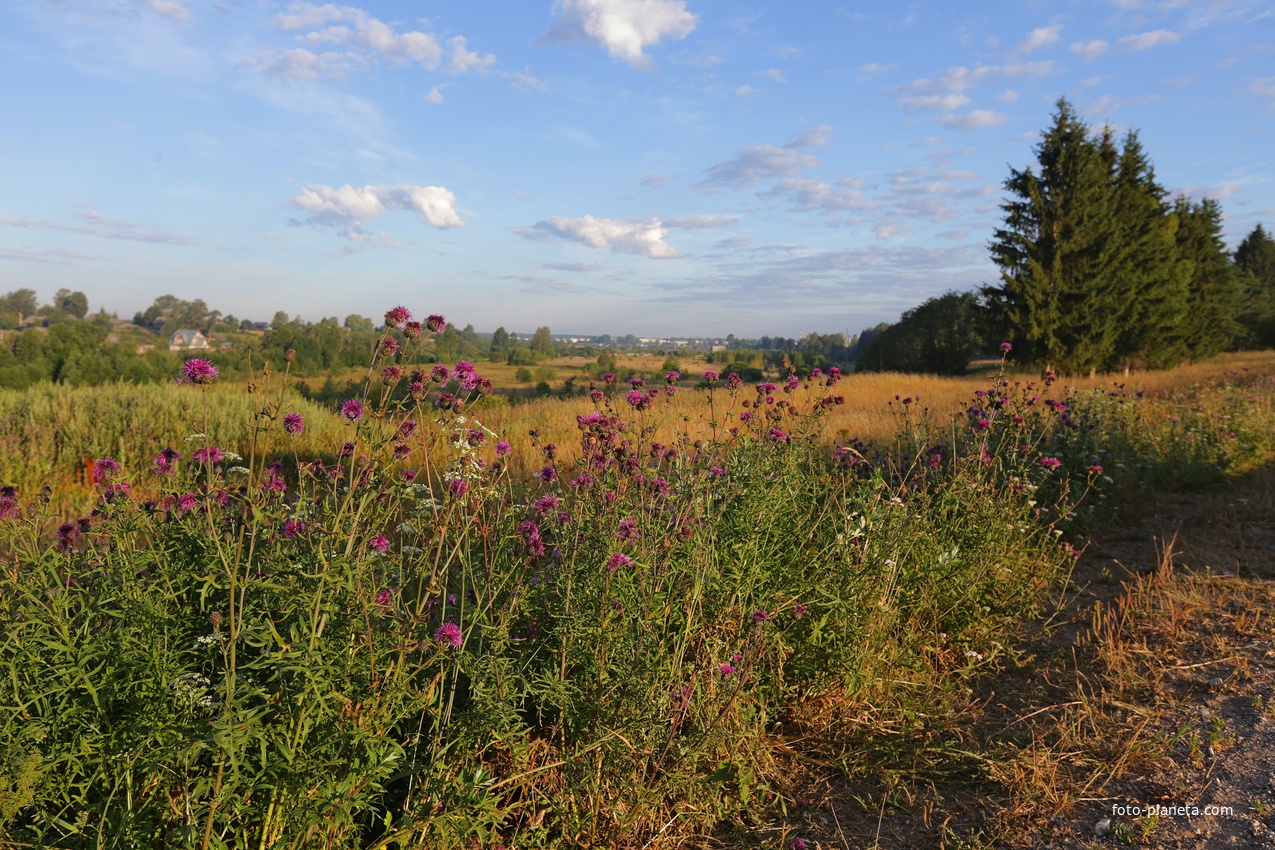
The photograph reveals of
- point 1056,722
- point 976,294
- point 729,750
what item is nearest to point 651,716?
point 729,750

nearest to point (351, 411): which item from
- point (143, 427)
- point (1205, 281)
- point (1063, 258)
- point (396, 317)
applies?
A: point (396, 317)

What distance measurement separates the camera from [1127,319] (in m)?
25.1

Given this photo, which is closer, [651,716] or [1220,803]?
[651,716]

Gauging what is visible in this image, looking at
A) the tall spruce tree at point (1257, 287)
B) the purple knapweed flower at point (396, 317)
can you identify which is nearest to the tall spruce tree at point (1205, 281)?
the tall spruce tree at point (1257, 287)

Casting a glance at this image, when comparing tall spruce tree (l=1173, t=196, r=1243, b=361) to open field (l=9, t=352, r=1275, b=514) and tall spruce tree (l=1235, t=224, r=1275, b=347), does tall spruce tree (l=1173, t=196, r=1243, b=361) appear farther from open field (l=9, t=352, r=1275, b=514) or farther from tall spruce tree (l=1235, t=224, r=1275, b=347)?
open field (l=9, t=352, r=1275, b=514)

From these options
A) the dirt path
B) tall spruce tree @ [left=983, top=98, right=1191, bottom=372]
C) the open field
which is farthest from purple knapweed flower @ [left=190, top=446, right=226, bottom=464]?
tall spruce tree @ [left=983, top=98, right=1191, bottom=372]

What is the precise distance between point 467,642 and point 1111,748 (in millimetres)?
2574

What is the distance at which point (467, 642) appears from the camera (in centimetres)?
240

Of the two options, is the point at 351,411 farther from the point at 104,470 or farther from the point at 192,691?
the point at 104,470

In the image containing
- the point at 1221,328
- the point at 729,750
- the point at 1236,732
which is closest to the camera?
the point at 729,750

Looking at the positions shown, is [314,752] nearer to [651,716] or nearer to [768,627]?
[651,716]

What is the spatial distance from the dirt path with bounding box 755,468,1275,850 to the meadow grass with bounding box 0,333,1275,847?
0.17m

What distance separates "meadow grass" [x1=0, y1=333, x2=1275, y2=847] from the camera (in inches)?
68.5

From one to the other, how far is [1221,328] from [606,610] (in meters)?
41.4
